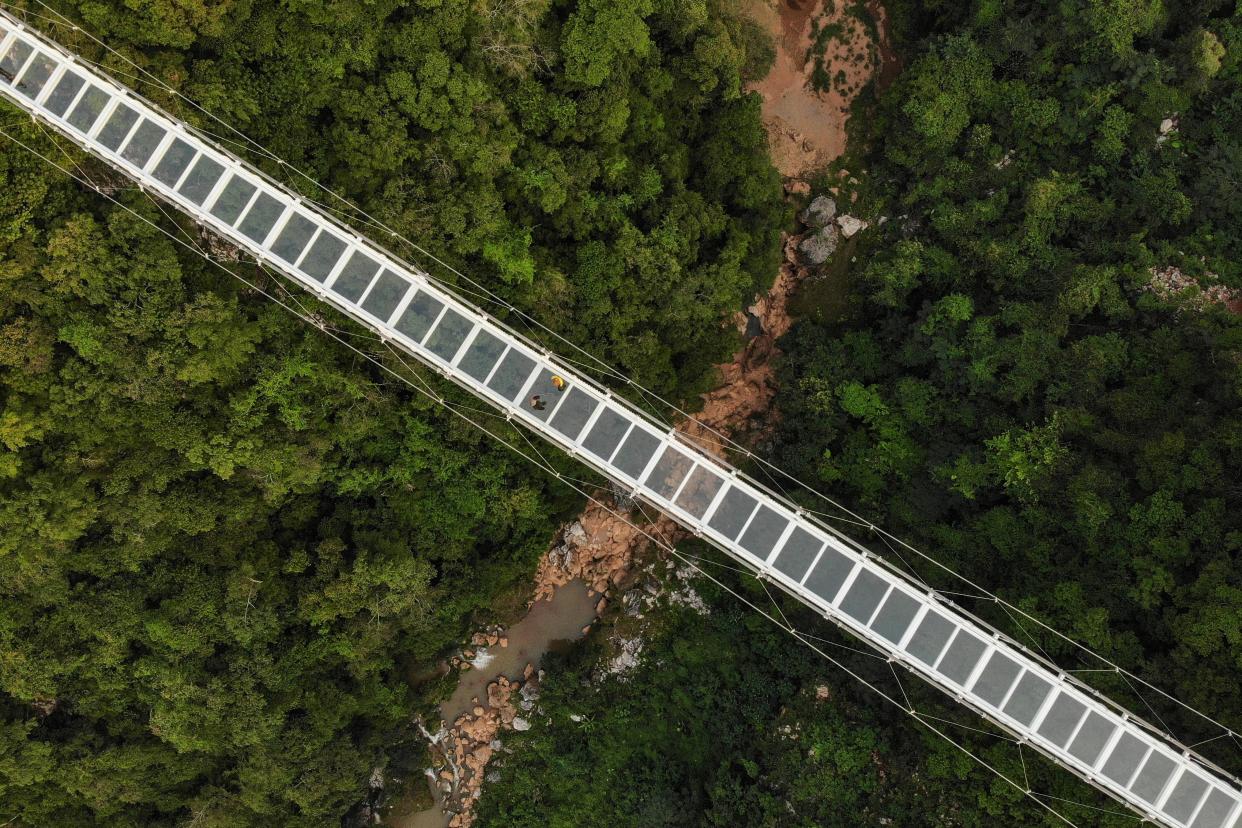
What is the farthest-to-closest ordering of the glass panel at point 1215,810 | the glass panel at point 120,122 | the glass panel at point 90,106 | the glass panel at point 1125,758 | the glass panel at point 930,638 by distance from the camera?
the glass panel at point 930,638
the glass panel at point 120,122
the glass panel at point 90,106
the glass panel at point 1125,758
the glass panel at point 1215,810

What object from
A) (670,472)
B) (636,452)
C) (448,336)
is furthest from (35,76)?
(670,472)

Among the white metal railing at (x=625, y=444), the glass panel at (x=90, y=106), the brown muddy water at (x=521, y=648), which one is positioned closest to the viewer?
the white metal railing at (x=625, y=444)

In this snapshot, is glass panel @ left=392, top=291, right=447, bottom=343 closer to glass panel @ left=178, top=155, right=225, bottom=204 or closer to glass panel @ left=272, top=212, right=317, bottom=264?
glass panel @ left=272, top=212, right=317, bottom=264

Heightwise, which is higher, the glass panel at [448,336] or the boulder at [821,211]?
the boulder at [821,211]

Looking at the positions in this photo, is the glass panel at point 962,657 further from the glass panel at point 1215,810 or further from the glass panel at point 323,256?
the glass panel at point 323,256

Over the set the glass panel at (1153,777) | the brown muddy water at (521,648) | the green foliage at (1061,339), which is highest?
the green foliage at (1061,339)

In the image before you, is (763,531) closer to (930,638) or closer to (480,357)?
(930,638)

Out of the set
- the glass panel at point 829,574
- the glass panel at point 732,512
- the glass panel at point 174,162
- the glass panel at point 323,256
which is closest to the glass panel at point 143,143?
the glass panel at point 174,162

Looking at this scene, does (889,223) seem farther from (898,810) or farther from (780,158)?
(898,810)

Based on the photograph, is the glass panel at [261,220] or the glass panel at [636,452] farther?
the glass panel at [636,452]
